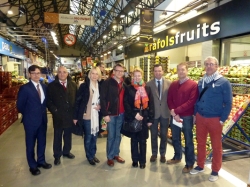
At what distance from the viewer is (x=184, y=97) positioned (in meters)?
2.95

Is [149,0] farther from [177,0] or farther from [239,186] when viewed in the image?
[239,186]

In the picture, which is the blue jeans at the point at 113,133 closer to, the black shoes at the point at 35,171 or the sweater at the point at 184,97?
the sweater at the point at 184,97

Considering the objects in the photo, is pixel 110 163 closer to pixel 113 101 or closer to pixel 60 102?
pixel 113 101

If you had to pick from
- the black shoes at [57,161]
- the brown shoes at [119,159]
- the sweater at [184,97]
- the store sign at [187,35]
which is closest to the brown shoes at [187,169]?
the sweater at [184,97]

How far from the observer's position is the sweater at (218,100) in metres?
2.63

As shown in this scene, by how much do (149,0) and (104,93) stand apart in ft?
35.9

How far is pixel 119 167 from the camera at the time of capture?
3.22 meters

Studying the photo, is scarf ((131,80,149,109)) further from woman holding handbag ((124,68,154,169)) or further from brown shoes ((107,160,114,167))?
brown shoes ((107,160,114,167))

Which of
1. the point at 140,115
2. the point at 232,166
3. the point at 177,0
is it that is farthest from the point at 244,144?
the point at 177,0

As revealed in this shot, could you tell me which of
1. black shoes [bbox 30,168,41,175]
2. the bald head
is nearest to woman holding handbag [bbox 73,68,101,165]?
the bald head

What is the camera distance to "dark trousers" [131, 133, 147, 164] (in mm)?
3092

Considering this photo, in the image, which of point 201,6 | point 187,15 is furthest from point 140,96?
point 187,15

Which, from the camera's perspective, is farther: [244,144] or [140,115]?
[244,144]

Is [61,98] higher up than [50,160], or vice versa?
[61,98]
